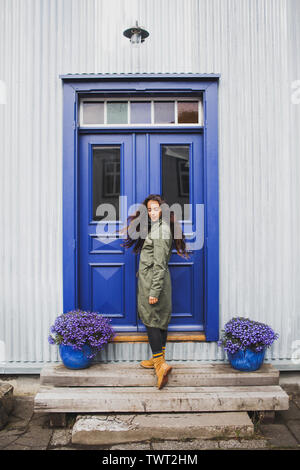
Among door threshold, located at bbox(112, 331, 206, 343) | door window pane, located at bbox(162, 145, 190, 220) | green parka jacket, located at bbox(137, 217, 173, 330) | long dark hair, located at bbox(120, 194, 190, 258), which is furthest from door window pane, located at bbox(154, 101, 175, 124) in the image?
door threshold, located at bbox(112, 331, 206, 343)

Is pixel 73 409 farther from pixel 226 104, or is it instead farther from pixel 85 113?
pixel 226 104

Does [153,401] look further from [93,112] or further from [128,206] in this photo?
[93,112]

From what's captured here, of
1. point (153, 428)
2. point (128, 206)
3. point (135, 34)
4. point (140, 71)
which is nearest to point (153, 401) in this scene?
point (153, 428)

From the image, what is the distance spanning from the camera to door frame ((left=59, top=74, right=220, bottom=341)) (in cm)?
450

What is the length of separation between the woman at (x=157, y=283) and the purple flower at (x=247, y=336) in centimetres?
69

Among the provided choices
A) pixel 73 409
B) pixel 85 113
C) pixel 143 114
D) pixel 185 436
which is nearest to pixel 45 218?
pixel 85 113

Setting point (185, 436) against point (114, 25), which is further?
point (114, 25)

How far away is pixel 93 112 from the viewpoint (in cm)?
473

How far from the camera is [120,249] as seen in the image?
15.4 feet

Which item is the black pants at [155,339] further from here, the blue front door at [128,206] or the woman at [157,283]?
the blue front door at [128,206]

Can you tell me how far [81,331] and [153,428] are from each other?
1174 mm

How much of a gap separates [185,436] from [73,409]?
110 cm

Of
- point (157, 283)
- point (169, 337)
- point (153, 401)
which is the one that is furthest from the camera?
point (169, 337)

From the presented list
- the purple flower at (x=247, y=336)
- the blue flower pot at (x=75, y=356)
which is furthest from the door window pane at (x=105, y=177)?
the purple flower at (x=247, y=336)
